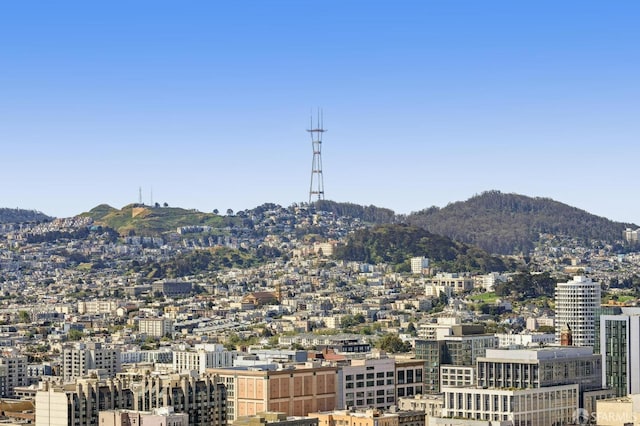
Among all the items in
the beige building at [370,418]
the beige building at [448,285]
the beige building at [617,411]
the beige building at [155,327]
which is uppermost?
the beige building at [448,285]

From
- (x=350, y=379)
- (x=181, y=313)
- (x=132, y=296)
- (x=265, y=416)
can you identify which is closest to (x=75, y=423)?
(x=265, y=416)

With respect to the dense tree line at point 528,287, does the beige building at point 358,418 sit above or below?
below

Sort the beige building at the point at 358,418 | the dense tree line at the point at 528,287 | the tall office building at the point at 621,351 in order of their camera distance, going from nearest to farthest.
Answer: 1. the beige building at the point at 358,418
2. the tall office building at the point at 621,351
3. the dense tree line at the point at 528,287

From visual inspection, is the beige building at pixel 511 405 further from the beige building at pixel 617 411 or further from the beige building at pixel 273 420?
the beige building at pixel 273 420

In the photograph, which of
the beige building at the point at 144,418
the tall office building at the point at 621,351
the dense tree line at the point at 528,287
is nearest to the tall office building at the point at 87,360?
the tall office building at the point at 621,351

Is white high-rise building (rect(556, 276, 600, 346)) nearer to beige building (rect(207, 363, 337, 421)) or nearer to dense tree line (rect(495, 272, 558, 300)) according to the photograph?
beige building (rect(207, 363, 337, 421))

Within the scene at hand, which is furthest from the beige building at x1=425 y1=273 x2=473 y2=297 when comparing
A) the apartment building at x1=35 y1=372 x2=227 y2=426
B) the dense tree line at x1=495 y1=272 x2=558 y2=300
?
the apartment building at x1=35 y1=372 x2=227 y2=426

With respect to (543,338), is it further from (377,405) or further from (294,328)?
(294,328)
